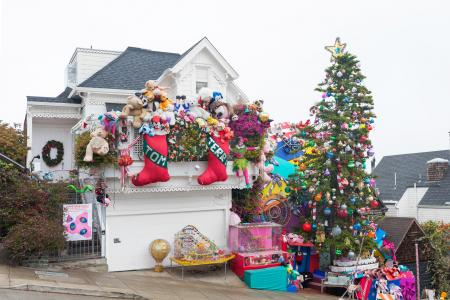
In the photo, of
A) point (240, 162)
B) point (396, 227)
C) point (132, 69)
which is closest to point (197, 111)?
point (240, 162)

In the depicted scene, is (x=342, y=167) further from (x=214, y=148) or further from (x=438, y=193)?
(x=438, y=193)

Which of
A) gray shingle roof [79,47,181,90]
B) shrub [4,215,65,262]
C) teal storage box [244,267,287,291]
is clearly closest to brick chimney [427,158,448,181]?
gray shingle roof [79,47,181,90]

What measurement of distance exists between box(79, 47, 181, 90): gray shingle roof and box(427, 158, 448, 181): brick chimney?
18.6 metres

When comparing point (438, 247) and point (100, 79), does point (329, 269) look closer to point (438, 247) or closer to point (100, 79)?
point (438, 247)

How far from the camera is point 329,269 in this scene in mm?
16453

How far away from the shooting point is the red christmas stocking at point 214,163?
14.5 meters

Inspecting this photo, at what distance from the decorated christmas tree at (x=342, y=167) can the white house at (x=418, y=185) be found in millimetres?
12078

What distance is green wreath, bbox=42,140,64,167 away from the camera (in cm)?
2027

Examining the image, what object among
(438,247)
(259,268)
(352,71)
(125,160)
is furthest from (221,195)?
(438,247)

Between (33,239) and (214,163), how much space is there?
18.6 ft

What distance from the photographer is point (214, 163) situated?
14594 mm

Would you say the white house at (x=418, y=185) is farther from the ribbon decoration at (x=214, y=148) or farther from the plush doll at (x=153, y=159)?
the plush doll at (x=153, y=159)

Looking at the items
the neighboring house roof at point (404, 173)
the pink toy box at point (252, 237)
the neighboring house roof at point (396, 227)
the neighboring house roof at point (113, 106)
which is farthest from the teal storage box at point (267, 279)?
the neighboring house roof at point (404, 173)

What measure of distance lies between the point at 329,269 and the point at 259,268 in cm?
340
